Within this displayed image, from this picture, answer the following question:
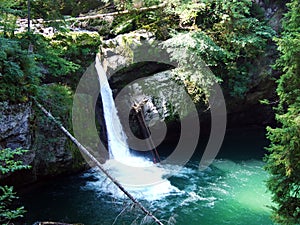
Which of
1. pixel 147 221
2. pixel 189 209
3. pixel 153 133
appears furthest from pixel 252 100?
pixel 147 221

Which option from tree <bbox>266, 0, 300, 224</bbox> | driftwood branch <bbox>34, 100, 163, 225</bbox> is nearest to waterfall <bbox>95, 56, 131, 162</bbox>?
driftwood branch <bbox>34, 100, 163, 225</bbox>

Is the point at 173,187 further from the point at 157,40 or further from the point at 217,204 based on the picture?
the point at 157,40

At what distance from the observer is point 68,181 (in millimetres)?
9703

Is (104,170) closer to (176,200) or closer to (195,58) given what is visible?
(176,200)

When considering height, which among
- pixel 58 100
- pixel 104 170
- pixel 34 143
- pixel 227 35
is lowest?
pixel 104 170

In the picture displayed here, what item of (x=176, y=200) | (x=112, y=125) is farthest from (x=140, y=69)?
(x=176, y=200)

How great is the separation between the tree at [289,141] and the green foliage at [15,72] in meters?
5.19

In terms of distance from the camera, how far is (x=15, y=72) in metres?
6.33

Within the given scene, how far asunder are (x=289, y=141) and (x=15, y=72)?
18.4 ft

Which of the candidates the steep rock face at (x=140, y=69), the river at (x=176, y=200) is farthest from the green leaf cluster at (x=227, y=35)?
the river at (x=176, y=200)

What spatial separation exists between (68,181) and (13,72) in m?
4.59

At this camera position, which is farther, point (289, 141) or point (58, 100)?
point (58, 100)

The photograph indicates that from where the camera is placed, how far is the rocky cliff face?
6.71 metres

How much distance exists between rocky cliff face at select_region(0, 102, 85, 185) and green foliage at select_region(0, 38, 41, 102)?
0.24 m
